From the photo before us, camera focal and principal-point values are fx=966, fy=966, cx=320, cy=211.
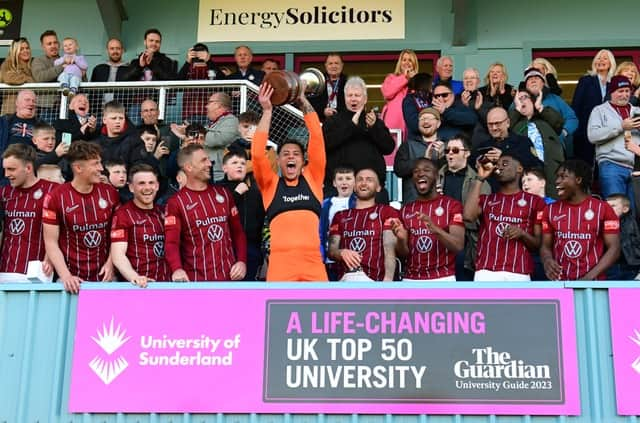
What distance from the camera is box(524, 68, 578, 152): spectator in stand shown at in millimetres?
10992

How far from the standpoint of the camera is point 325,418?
6.80 m

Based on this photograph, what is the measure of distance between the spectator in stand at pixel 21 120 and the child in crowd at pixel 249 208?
3.28 metres

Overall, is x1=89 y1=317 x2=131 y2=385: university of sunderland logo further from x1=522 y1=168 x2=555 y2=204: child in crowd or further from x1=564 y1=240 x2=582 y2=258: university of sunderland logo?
x1=522 y1=168 x2=555 y2=204: child in crowd

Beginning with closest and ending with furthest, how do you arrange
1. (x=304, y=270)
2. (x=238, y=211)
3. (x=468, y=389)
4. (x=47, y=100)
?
1. (x=468, y=389)
2. (x=304, y=270)
3. (x=238, y=211)
4. (x=47, y=100)

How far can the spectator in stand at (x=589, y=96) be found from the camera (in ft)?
36.2

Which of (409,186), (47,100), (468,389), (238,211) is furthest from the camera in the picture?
(47,100)

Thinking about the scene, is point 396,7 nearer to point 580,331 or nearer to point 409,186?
point 409,186

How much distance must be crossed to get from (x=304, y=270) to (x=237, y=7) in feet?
27.0

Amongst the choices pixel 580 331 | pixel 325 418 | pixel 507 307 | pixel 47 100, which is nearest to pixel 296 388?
pixel 325 418

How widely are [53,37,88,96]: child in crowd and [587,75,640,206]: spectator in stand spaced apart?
20.3 ft

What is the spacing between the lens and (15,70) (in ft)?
40.0

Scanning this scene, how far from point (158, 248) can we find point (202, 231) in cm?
40

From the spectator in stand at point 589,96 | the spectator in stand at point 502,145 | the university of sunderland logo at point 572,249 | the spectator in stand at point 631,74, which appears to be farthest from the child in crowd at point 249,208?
the spectator in stand at point 631,74

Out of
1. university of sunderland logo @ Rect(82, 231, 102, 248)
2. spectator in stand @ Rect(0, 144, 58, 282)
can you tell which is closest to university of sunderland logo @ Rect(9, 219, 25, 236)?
spectator in stand @ Rect(0, 144, 58, 282)
